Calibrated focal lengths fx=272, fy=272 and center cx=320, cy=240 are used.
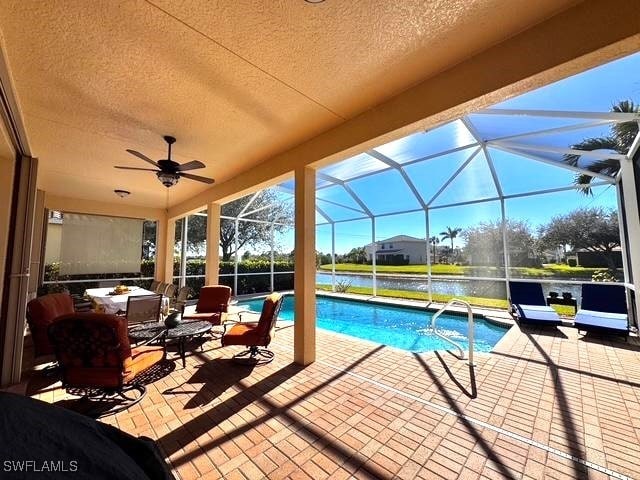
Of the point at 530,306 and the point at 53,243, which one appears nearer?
the point at 530,306

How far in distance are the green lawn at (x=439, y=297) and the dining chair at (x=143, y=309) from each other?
743 centimetres

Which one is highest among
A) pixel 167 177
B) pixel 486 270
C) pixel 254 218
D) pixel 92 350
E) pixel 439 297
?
pixel 254 218

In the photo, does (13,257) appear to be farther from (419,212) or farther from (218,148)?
(419,212)

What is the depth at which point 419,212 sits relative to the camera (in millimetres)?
8617

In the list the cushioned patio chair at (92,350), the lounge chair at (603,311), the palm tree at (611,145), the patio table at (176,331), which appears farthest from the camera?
the lounge chair at (603,311)

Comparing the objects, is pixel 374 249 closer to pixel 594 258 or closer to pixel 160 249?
pixel 594 258

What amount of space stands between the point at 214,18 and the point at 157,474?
2715 millimetres

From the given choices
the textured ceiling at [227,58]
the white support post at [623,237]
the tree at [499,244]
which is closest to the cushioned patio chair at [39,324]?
the textured ceiling at [227,58]

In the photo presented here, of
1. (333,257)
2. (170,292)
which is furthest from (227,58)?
(333,257)

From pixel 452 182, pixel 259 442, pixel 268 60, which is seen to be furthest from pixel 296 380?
pixel 452 182

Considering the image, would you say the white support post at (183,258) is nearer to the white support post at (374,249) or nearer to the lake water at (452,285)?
the lake water at (452,285)

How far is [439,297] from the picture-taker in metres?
8.54

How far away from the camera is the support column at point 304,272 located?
13.0 feet

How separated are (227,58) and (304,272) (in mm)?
2677
